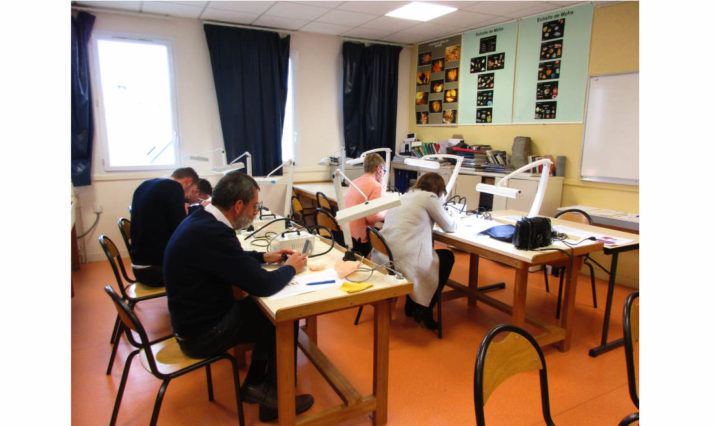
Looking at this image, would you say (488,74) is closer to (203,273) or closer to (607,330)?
(607,330)

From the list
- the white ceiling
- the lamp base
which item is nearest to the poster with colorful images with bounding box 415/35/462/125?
the white ceiling

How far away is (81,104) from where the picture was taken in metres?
4.36

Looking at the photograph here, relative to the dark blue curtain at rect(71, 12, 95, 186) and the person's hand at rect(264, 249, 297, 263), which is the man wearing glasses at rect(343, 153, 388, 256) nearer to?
the person's hand at rect(264, 249, 297, 263)

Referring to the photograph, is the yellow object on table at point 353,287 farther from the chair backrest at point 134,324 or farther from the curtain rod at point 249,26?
the curtain rod at point 249,26

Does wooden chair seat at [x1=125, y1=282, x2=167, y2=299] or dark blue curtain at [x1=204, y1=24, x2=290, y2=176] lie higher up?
dark blue curtain at [x1=204, y1=24, x2=290, y2=176]

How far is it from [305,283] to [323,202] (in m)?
2.70

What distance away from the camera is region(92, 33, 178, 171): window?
457 centimetres

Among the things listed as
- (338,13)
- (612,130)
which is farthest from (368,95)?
(612,130)

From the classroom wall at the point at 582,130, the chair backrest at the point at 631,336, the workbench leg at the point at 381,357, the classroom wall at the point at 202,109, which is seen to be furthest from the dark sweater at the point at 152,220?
the classroom wall at the point at 582,130

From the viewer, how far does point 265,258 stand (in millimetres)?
2141

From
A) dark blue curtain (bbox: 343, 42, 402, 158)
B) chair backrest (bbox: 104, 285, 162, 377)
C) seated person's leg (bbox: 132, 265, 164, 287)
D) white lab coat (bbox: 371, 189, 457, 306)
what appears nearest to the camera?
chair backrest (bbox: 104, 285, 162, 377)

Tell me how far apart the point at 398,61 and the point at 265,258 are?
15.7 feet

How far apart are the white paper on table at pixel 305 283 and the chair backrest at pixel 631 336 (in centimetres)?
112

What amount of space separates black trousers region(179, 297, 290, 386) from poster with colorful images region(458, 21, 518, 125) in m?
4.01
